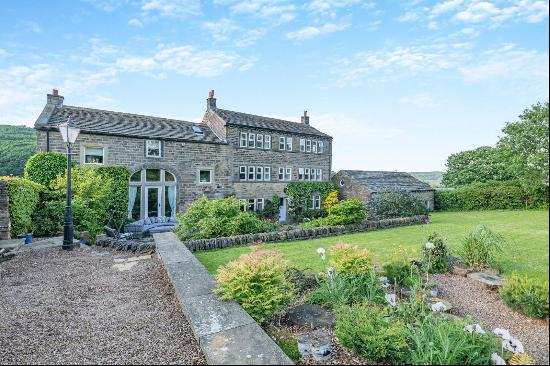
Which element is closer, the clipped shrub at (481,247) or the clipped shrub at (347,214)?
the clipped shrub at (481,247)

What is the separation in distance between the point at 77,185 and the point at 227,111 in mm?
17097

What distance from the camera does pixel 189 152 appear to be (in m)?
24.6

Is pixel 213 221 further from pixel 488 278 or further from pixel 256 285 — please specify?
pixel 488 278

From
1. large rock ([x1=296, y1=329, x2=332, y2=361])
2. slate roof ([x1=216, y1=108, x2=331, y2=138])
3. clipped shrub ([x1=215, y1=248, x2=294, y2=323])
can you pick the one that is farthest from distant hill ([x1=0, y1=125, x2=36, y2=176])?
large rock ([x1=296, y1=329, x2=332, y2=361])

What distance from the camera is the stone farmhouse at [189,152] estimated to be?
20.9m

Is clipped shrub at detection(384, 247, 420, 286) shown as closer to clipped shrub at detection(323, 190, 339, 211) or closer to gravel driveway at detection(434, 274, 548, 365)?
gravel driveway at detection(434, 274, 548, 365)

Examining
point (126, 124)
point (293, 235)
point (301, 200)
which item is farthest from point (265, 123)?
point (293, 235)

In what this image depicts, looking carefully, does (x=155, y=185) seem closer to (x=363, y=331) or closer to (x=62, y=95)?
(x=62, y=95)

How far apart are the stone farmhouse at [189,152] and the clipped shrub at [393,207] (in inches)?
347

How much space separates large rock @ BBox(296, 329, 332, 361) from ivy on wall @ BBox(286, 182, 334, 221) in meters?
26.3

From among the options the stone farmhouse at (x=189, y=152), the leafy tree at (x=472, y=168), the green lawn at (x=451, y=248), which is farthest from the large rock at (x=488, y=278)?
the leafy tree at (x=472, y=168)

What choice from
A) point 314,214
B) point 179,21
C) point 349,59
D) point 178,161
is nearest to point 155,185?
point 178,161

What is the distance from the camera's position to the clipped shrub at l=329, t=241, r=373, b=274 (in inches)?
242

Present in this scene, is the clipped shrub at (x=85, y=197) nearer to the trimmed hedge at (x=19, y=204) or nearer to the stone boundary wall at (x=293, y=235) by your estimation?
the trimmed hedge at (x=19, y=204)
